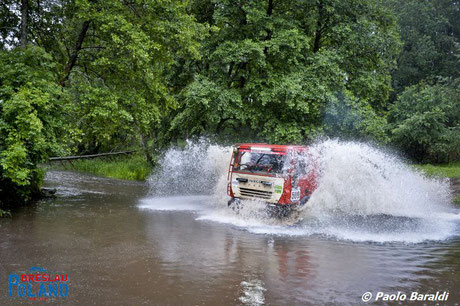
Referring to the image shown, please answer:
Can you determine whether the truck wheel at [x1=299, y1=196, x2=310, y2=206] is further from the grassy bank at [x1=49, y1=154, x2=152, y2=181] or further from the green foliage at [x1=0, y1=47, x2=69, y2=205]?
the grassy bank at [x1=49, y1=154, x2=152, y2=181]

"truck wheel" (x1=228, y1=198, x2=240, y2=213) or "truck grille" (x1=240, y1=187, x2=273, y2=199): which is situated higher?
"truck grille" (x1=240, y1=187, x2=273, y2=199)

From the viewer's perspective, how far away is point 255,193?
12.4 meters

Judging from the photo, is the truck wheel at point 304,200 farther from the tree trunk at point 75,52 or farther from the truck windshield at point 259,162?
the tree trunk at point 75,52

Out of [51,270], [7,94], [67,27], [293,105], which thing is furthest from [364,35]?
[51,270]

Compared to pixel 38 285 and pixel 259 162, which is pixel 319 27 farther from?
pixel 38 285

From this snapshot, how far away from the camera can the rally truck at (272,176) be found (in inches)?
474

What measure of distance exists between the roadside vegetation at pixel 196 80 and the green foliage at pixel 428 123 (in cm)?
11

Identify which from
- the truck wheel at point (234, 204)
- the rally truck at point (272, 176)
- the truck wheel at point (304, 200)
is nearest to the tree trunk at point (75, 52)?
the rally truck at point (272, 176)

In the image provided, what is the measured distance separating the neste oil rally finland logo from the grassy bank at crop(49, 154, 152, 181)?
715 inches

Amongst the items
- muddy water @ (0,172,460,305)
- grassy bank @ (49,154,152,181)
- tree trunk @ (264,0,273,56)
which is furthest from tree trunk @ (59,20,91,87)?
grassy bank @ (49,154,152,181)

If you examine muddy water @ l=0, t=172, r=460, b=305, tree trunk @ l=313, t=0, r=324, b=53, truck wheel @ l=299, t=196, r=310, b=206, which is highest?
tree trunk @ l=313, t=0, r=324, b=53

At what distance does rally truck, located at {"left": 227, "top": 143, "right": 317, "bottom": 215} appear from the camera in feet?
39.5

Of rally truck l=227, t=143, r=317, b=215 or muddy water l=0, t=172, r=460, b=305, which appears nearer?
muddy water l=0, t=172, r=460, b=305

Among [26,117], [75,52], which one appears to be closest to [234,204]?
[26,117]
